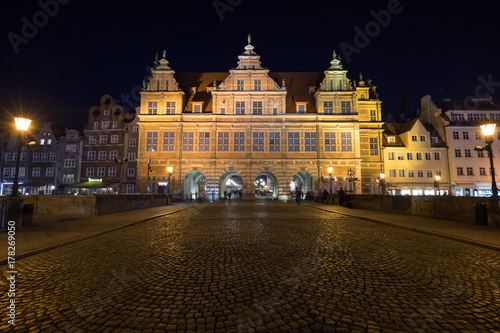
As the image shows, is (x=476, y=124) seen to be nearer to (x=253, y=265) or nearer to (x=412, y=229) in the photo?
(x=412, y=229)

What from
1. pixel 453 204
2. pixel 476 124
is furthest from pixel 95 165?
pixel 476 124

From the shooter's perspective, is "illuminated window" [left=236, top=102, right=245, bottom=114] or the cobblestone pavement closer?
the cobblestone pavement

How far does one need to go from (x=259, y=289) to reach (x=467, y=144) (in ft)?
173

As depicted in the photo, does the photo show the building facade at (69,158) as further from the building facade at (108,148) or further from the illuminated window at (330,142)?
the illuminated window at (330,142)

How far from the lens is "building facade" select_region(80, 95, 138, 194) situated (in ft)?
144

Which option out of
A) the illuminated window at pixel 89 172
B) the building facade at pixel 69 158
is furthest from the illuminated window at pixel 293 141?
the building facade at pixel 69 158

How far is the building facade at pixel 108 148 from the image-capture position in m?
43.8

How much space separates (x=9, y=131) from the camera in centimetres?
4756

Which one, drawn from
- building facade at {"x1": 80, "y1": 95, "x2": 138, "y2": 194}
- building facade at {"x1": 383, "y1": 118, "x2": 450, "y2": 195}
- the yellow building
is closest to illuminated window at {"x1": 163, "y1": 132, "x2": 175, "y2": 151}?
the yellow building

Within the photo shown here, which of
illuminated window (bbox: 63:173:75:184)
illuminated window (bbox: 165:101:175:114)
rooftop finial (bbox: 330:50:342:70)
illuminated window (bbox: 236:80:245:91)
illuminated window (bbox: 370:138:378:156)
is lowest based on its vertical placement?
illuminated window (bbox: 63:173:75:184)

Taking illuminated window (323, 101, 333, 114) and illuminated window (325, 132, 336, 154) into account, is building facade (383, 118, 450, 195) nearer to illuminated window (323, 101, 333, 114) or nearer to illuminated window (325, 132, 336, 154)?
illuminated window (325, 132, 336, 154)

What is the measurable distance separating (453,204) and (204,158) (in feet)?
98.3

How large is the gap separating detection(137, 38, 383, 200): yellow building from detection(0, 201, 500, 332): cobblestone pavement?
30.8 metres

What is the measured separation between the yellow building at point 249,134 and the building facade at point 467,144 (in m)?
15.7
